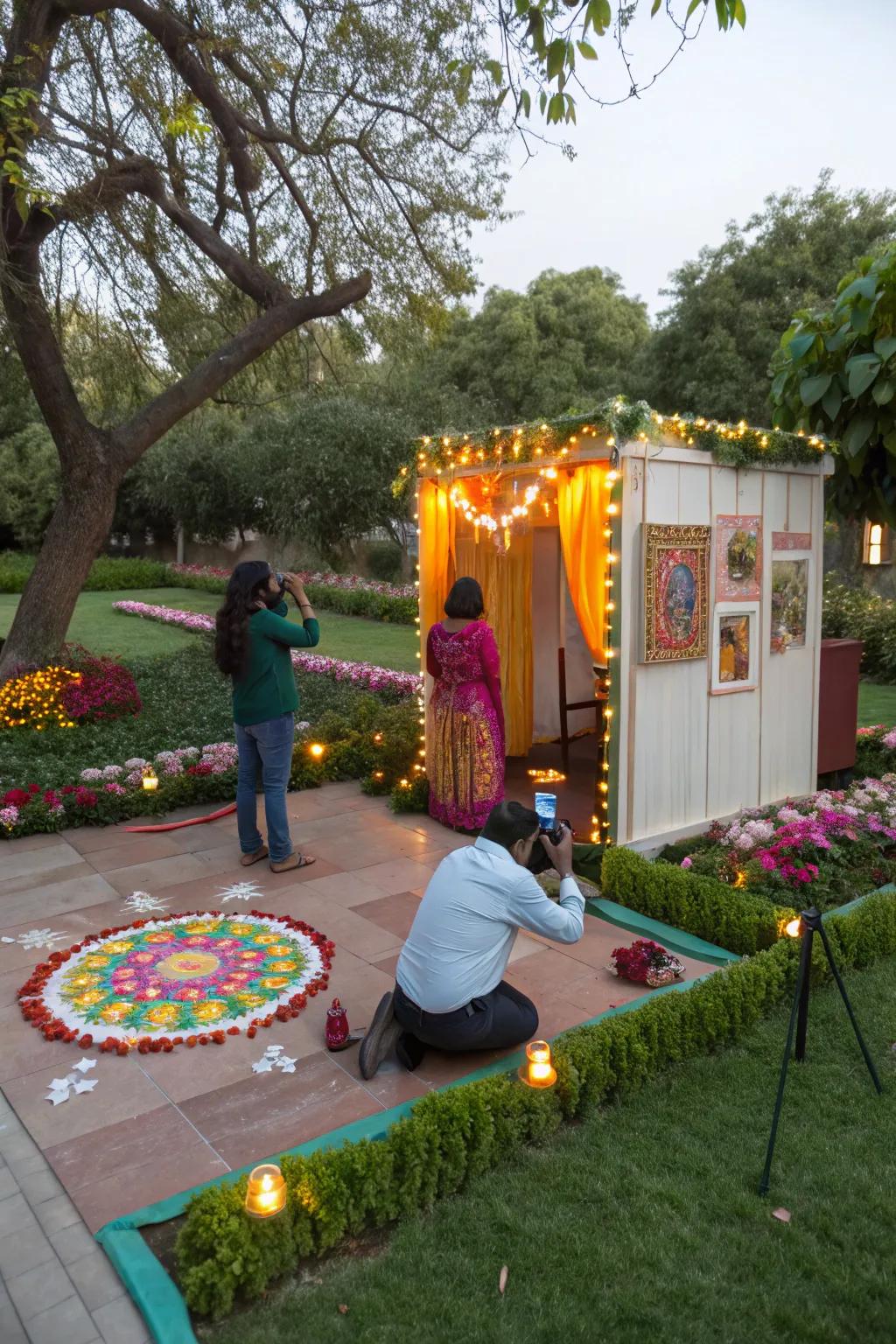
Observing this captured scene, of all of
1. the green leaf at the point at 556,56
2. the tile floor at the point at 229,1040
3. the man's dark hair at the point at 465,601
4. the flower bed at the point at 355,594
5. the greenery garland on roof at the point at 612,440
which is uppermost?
the green leaf at the point at 556,56

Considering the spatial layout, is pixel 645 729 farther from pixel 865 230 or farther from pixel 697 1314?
pixel 865 230

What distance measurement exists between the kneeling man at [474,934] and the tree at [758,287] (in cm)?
1918

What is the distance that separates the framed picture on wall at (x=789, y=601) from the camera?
23.2 ft

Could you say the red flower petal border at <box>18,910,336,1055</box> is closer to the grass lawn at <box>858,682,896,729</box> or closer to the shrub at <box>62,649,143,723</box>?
the shrub at <box>62,649,143,723</box>

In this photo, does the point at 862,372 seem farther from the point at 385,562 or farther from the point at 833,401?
the point at 385,562

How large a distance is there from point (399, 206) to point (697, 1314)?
503 inches

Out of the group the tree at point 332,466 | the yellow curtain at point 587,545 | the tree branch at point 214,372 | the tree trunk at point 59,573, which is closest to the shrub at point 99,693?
the tree trunk at point 59,573

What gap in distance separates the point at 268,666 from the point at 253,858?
1397 millimetres

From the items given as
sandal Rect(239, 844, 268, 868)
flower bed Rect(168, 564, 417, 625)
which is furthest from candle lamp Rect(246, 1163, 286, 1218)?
flower bed Rect(168, 564, 417, 625)

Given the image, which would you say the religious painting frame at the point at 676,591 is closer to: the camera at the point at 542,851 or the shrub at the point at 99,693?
the camera at the point at 542,851

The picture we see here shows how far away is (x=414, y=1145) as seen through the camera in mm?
3152

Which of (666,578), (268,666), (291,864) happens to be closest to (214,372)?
(268,666)

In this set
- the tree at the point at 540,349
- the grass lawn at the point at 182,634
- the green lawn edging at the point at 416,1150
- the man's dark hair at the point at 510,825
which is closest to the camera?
the green lawn edging at the point at 416,1150

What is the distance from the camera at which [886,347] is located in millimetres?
6828
